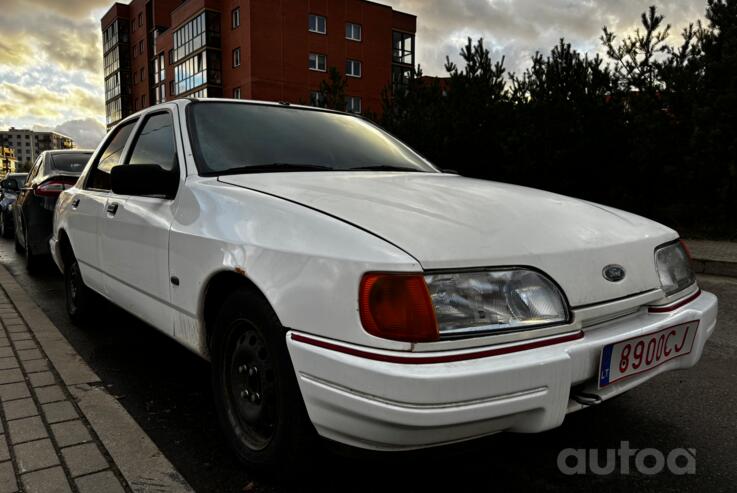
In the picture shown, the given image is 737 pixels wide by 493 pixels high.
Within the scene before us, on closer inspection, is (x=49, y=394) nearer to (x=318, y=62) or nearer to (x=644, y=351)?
(x=644, y=351)

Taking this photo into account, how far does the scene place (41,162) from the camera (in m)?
7.36

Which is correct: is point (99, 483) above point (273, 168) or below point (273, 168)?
below

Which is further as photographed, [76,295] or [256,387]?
[76,295]

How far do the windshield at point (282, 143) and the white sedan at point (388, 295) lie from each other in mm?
19

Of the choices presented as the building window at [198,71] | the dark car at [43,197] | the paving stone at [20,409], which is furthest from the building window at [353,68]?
the paving stone at [20,409]

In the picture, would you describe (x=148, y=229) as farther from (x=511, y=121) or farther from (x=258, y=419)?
(x=511, y=121)

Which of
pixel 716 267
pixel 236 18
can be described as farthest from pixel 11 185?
pixel 236 18

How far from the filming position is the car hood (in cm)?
169

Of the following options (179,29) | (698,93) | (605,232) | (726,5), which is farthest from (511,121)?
(179,29)

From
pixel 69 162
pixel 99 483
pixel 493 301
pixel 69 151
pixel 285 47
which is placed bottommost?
pixel 99 483

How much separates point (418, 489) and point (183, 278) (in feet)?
4.22

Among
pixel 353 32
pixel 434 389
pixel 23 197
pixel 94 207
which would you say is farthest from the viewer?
pixel 353 32

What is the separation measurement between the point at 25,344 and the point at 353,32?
36.0 m

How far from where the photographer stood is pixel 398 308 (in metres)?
1.55
